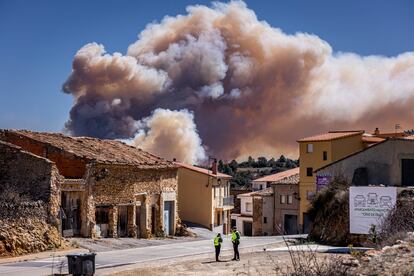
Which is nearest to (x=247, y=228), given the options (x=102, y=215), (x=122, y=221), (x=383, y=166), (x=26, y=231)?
(x=383, y=166)

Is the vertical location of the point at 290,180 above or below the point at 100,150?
below

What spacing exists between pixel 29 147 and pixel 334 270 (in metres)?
25.7

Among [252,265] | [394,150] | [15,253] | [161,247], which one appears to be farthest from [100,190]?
[394,150]

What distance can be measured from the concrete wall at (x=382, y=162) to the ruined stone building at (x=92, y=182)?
464 inches

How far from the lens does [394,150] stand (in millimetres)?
44281

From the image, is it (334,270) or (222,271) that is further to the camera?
(222,271)

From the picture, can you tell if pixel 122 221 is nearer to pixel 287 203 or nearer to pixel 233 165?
pixel 287 203

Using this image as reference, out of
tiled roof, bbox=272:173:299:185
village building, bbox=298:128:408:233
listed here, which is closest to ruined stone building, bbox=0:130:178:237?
village building, bbox=298:128:408:233

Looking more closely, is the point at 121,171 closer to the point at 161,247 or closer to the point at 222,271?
the point at 161,247

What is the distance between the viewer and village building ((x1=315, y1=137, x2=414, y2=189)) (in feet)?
145

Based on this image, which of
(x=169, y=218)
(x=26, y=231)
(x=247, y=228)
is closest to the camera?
(x=26, y=231)

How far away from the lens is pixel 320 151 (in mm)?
63094

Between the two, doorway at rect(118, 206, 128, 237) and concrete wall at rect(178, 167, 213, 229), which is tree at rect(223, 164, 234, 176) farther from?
doorway at rect(118, 206, 128, 237)

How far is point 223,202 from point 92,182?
1247 inches
